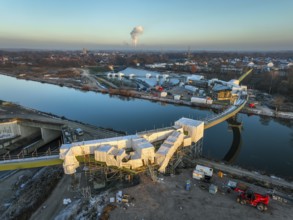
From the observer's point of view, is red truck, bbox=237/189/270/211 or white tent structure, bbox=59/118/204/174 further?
white tent structure, bbox=59/118/204/174

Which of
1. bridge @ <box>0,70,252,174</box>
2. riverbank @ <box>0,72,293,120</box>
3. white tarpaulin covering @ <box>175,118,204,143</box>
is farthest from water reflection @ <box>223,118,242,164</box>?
bridge @ <box>0,70,252,174</box>

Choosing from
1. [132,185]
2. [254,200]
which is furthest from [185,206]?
[254,200]

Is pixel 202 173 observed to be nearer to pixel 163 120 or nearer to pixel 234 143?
pixel 234 143

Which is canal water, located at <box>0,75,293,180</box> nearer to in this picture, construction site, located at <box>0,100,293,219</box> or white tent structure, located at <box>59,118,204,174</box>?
construction site, located at <box>0,100,293,219</box>

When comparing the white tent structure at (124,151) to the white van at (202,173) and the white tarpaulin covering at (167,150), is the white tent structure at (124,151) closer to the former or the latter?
the white tarpaulin covering at (167,150)

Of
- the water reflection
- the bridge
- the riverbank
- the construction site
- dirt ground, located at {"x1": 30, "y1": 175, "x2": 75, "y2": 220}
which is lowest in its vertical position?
the water reflection

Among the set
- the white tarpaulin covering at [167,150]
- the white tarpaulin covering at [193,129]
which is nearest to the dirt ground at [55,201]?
the white tarpaulin covering at [167,150]
